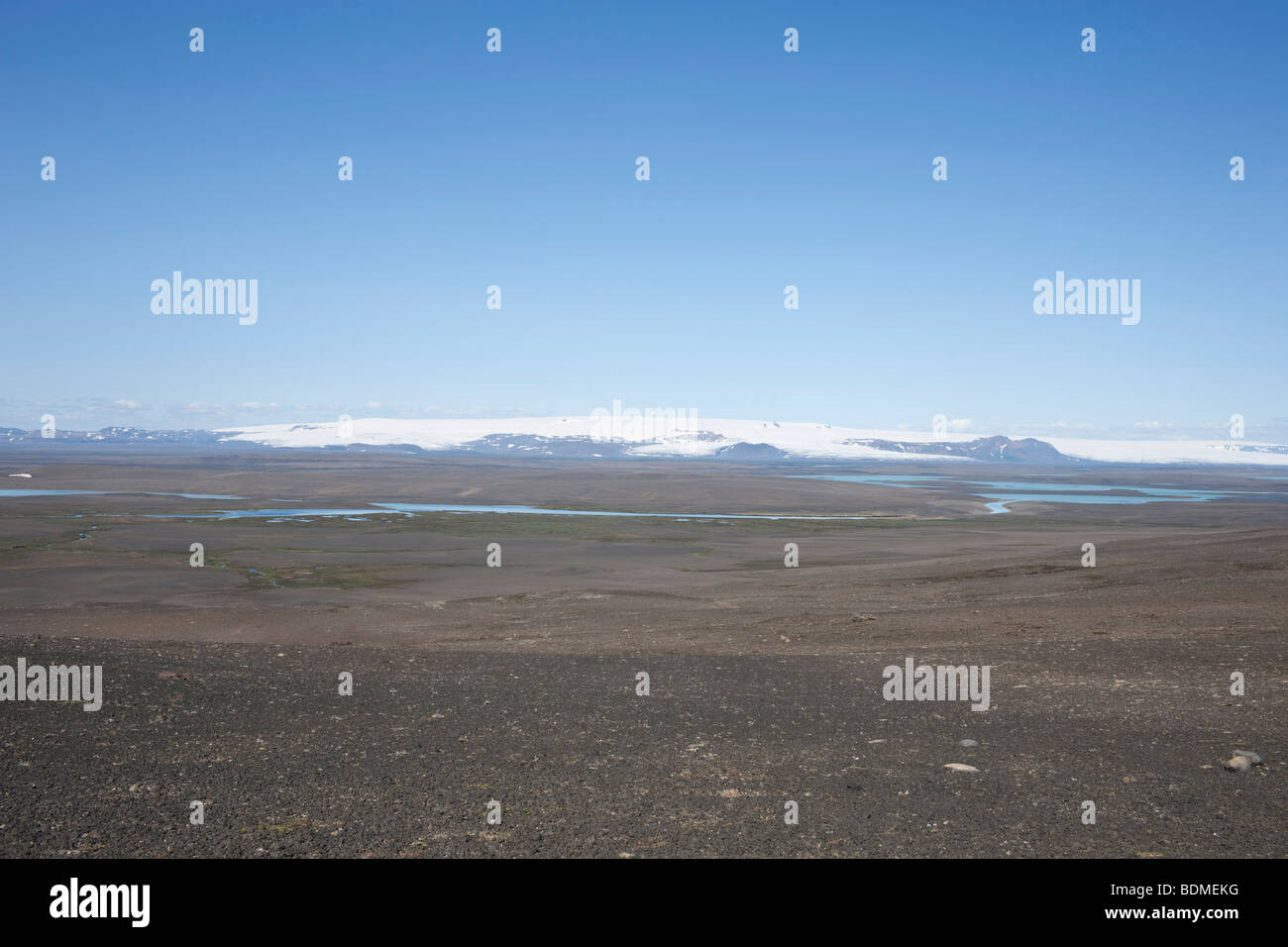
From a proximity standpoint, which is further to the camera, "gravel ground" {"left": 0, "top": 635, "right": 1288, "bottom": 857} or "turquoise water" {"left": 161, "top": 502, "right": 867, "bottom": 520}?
"turquoise water" {"left": 161, "top": 502, "right": 867, "bottom": 520}

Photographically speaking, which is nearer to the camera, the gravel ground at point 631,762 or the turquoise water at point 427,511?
the gravel ground at point 631,762

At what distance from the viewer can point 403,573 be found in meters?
39.2

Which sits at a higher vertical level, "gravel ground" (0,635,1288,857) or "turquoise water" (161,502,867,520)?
"gravel ground" (0,635,1288,857)

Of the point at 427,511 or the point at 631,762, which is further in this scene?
the point at 427,511

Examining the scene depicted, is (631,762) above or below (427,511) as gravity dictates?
above

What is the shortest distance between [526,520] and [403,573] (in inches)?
1122

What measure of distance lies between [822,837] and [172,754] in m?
7.20

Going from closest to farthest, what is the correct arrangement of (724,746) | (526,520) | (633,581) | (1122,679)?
(724,746)
(1122,679)
(633,581)
(526,520)

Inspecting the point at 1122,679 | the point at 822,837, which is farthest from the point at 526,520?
the point at 822,837

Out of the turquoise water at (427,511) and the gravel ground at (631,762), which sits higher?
the gravel ground at (631,762)

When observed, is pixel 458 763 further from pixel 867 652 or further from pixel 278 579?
pixel 278 579
